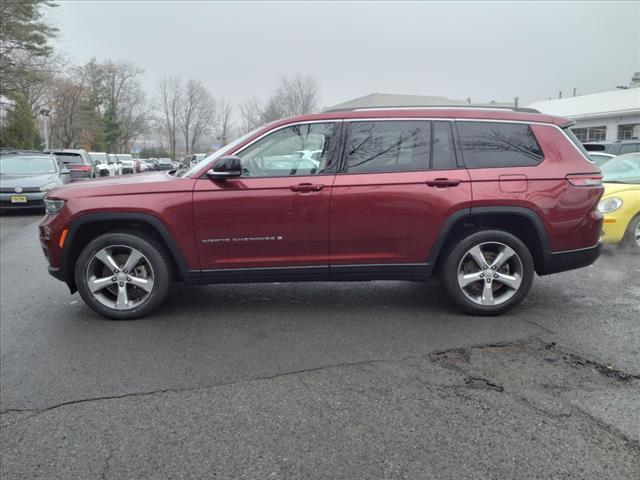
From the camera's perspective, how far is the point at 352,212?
4438mm

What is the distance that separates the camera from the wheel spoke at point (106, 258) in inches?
179

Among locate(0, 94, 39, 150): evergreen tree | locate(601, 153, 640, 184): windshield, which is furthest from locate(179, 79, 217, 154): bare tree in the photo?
locate(601, 153, 640, 184): windshield

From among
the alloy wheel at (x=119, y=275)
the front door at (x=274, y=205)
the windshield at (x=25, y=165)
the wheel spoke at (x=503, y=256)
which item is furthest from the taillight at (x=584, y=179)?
the windshield at (x=25, y=165)

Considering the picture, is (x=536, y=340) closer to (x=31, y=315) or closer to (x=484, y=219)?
(x=484, y=219)

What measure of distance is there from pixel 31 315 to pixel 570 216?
16.9 ft

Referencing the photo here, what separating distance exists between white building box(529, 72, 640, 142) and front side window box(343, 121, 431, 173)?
92.2 ft

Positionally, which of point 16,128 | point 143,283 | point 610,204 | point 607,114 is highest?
point 607,114

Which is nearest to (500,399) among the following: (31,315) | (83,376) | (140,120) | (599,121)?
(83,376)

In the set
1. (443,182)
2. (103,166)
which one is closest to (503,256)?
(443,182)

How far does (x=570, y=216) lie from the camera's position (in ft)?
15.0

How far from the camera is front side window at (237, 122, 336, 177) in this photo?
4.53 m

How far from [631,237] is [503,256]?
3996mm

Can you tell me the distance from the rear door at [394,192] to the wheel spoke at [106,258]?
1.97 meters

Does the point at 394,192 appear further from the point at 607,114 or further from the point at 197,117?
the point at 197,117
